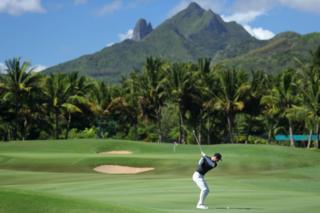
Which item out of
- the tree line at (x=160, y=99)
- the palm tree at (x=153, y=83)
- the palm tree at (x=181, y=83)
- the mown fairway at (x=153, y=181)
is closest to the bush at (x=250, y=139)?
the tree line at (x=160, y=99)

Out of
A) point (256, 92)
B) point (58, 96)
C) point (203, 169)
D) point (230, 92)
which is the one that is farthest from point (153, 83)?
point (203, 169)

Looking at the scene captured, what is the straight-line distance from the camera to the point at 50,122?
88938mm

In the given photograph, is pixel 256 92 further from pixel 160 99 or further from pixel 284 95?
pixel 160 99

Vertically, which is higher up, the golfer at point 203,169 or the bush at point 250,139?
the golfer at point 203,169

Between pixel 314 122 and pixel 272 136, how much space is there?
24.7 metres

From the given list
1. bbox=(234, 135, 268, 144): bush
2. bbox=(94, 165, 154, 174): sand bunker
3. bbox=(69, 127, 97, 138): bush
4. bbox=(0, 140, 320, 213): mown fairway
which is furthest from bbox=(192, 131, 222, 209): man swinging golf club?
bbox=(234, 135, 268, 144): bush

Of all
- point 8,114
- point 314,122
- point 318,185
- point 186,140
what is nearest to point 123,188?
point 318,185

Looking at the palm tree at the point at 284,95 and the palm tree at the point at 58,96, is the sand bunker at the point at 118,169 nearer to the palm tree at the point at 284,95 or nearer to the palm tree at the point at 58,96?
the palm tree at the point at 58,96

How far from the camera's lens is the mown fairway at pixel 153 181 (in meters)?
15.9

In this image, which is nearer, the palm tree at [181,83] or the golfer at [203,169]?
the golfer at [203,169]

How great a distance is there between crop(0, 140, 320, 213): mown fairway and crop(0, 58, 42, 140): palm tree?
59.0ft

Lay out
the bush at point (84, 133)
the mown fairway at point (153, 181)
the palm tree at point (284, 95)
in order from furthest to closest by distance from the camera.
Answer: the bush at point (84, 133) < the palm tree at point (284, 95) < the mown fairway at point (153, 181)

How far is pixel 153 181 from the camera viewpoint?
32.7 m

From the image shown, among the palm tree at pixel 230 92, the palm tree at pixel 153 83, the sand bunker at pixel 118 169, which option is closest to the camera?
the sand bunker at pixel 118 169
